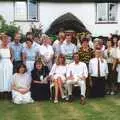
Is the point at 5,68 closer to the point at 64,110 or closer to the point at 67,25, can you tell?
the point at 64,110

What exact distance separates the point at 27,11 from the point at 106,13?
432 centimetres

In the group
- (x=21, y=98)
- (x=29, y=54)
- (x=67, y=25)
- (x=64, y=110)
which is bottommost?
(x=64, y=110)

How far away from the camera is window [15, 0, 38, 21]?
32250 mm

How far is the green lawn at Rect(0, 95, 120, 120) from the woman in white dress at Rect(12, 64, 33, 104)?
0.28m

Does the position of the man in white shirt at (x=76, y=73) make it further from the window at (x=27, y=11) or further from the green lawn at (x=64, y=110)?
the window at (x=27, y=11)

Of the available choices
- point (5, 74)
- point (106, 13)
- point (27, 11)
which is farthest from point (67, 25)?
point (5, 74)

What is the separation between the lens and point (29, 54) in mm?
17328

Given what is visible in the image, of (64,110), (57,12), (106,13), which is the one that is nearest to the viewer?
(64,110)

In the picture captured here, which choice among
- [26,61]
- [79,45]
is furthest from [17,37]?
[79,45]

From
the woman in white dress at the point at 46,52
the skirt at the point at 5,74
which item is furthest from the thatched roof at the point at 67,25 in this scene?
the skirt at the point at 5,74

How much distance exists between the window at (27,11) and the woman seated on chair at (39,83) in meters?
15.4

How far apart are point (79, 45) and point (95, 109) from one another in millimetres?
2914

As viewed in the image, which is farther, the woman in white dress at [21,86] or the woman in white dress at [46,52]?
the woman in white dress at [46,52]

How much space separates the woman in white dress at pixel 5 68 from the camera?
17047 mm
